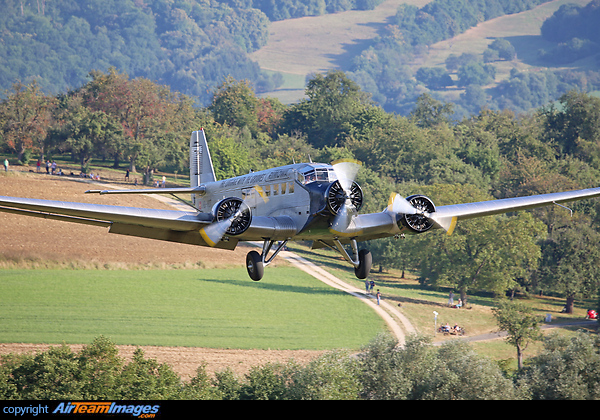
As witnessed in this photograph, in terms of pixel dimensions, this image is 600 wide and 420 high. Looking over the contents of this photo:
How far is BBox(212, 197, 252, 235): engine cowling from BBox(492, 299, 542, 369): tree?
79.0m

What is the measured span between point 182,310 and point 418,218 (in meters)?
84.6

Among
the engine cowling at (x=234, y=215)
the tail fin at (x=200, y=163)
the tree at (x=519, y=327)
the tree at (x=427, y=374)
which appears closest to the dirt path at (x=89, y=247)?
the tree at (x=519, y=327)

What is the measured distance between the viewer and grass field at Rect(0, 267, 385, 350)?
333ft

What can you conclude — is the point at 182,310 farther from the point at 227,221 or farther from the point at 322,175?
the point at 227,221

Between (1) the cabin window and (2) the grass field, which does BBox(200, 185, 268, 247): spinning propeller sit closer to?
(1) the cabin window

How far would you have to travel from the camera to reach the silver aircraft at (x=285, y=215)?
30.8 metres

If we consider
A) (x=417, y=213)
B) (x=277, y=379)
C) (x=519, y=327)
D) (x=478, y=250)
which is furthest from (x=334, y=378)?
(x=478, y=250)

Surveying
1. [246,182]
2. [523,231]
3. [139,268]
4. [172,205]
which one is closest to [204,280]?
[139,268]

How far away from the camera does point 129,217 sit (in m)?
30.7

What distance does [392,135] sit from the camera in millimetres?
196625

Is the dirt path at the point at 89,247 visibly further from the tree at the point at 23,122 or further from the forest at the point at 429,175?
the tree at the point at 23,122

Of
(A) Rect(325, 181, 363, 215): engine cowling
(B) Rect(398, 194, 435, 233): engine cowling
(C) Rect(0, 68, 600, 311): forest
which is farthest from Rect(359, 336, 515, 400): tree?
(A) Rect(325, 181, 363, 215): engine cowling
